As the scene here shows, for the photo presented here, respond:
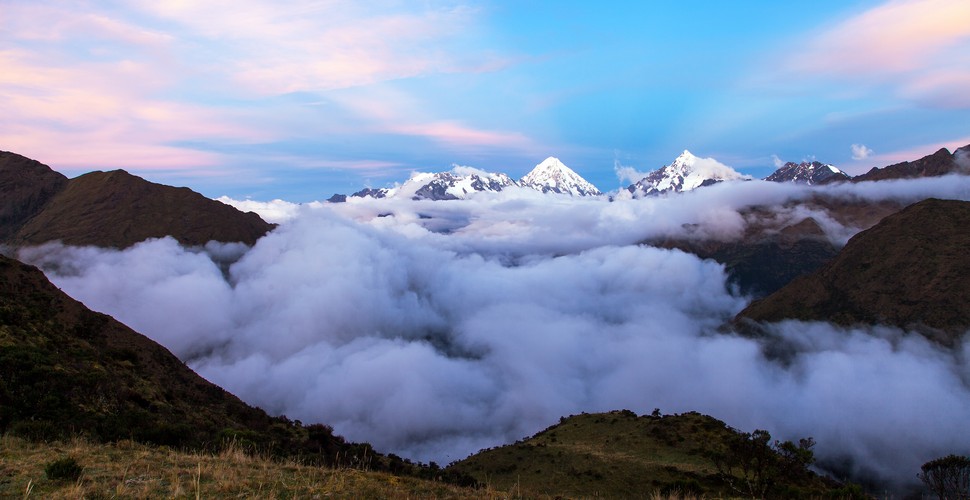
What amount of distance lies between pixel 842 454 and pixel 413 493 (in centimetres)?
25056

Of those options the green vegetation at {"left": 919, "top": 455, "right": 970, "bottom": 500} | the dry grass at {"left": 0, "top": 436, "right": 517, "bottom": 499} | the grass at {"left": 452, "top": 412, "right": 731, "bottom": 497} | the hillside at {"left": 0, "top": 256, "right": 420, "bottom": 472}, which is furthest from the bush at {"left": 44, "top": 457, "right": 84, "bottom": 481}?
the green vegetation at {"left": 919, "top": 455, "right": 970, "bottom": 500}

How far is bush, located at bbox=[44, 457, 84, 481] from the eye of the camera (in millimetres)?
13109

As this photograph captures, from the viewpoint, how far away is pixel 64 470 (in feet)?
43.5

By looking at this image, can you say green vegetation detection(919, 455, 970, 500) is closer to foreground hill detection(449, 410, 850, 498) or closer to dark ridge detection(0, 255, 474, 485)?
foreground hill detection(449, 410, 850, 498)

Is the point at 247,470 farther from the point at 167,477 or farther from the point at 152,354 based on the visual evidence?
the point at 152,354

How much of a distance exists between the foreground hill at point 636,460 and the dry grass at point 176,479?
75.4 feet

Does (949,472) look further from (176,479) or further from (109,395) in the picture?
(109,395)

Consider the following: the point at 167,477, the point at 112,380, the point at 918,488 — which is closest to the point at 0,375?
the point at 112,380

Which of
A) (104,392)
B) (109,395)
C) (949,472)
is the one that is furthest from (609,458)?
(104,392)

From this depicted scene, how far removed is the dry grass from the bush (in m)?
0.18

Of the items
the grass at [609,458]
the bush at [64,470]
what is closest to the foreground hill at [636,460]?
the grass at [609,458]

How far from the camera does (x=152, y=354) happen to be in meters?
45.9

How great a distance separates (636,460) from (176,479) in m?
47.7

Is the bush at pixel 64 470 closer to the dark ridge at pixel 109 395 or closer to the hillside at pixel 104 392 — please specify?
the dark ridge at pixel 109 395
